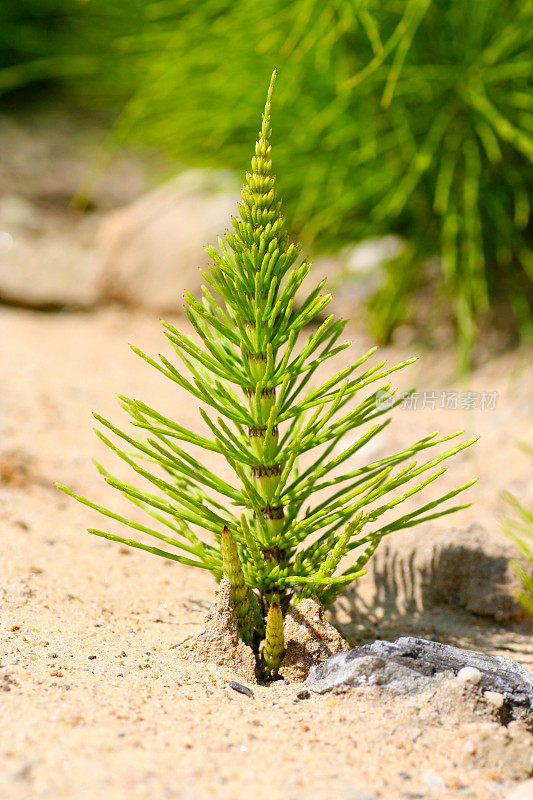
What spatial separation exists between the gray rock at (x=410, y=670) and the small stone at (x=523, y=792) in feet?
0.44

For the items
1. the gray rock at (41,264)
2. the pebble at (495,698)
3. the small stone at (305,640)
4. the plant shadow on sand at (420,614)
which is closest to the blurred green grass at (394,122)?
the gray rock at (41,264)

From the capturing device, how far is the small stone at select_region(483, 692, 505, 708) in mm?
794

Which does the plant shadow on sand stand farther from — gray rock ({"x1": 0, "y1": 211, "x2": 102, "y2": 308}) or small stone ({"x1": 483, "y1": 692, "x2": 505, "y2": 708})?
gray rock ({"x1": 0, "y1": 211, "x2": 102, "y2": 308})

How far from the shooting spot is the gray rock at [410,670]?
82 centimetres

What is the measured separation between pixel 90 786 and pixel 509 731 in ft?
1.34

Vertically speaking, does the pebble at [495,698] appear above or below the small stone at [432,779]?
above

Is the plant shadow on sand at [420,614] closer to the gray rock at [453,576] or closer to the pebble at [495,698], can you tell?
the gray rock at [453,576]

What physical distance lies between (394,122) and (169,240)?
1079 mm

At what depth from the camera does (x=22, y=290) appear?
299 cm

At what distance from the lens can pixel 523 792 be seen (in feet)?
2.17

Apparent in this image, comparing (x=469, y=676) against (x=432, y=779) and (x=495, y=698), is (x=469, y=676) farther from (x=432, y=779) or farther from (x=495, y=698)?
(x=432, y=779)

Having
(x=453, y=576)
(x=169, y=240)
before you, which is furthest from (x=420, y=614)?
(x=169, y=240)

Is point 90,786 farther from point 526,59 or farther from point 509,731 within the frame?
point 526,59

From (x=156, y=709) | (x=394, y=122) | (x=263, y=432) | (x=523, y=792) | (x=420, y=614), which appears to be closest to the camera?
(x=523, y=792)
